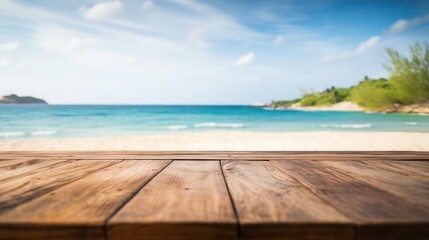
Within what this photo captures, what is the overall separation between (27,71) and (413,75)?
164 feet

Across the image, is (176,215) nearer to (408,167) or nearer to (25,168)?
(25,168)

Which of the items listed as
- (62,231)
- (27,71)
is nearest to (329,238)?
(62,231)

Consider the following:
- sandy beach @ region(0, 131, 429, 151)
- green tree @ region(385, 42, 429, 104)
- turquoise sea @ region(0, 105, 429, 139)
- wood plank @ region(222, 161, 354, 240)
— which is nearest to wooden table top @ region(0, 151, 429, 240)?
wood plank @ region(222, 161, 354, 240)

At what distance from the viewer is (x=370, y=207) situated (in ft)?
1.63

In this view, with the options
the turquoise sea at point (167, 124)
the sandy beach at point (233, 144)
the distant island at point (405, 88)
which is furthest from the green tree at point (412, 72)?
the sandy beach at point (233, 144)

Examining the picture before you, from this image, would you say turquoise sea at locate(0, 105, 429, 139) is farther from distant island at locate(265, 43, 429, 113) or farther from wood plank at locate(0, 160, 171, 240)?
wood plank at locate(0, 160, 171, 240)

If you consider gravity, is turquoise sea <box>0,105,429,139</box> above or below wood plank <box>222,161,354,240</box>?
below

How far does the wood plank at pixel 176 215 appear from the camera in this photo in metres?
0.40

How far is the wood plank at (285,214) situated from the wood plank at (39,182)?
0.48m

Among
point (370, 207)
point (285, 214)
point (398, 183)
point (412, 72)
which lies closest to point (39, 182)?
point (285, 214)

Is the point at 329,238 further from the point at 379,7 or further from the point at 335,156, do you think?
the point at 379,7

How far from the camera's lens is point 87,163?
1.09 meters

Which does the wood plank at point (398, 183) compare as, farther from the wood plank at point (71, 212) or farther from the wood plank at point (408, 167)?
the wood plank at point (71, 212)

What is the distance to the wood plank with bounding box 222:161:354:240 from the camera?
41cm
